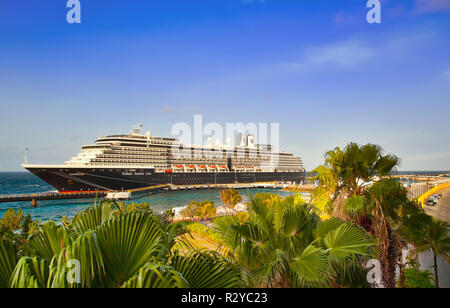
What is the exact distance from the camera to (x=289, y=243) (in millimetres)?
3383

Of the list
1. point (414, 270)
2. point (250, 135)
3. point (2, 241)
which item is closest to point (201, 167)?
point (250, 135)

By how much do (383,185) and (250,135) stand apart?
247ft

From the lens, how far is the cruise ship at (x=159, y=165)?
42.8 m

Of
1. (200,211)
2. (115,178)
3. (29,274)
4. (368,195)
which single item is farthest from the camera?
(115,178)

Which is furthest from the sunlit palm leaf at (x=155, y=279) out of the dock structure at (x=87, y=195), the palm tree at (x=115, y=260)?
the dock structure at (x=87, y=195)

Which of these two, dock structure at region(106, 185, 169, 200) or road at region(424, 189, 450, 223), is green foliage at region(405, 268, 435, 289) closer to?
road at region(424, 189, 450, 223)

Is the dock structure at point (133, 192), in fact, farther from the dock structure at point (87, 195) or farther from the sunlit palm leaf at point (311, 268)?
the sunlit palm leaf at point (311, 268)

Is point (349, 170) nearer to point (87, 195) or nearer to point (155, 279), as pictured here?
point (155, 279)

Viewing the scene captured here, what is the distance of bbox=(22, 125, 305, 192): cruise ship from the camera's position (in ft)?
141

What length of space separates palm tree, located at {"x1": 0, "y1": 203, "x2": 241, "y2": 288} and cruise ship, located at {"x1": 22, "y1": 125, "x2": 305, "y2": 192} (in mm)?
44556

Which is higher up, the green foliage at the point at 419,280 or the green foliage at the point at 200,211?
the green foliage at the point at 419,280

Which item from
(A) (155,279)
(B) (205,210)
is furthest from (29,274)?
(B) (205,210)

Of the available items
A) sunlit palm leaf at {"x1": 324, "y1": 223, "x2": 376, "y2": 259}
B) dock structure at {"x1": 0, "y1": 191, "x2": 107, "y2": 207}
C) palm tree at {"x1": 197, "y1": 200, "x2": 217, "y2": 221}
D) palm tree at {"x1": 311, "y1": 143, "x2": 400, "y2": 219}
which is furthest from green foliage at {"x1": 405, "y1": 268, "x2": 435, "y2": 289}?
dock structure at {"x1": 0, "y1": 191, "x2": 107, "y2": 207}

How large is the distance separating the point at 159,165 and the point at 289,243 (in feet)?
174
